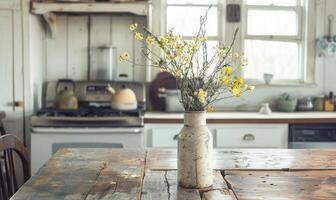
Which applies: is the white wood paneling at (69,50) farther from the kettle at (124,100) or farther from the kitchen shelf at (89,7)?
the kettle at (124,100)

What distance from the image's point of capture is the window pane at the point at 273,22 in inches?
148

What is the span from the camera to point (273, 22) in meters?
3.79

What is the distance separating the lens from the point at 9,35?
10.1ft

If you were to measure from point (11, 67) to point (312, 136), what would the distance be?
2.37 meters

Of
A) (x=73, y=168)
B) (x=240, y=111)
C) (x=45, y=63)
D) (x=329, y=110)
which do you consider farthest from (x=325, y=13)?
(x=73, y=168)

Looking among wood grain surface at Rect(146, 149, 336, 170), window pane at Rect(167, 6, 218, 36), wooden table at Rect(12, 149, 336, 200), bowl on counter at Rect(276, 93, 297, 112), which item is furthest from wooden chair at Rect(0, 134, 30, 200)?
bowl on counter at Rect(276, 93, 297, 112)

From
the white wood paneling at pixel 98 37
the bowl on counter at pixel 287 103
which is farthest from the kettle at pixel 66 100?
the bowl on counter at pixel 287 103

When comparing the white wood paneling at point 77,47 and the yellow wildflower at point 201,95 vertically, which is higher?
the white wood paneling at point 77,47

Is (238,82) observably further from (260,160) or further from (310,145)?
(310,145)

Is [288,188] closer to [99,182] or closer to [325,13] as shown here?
[99,182]

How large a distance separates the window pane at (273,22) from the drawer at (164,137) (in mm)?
1369

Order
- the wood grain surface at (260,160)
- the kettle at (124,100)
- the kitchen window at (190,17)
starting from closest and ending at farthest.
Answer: the wood grain surface at (260,160), the kettle at (124,100), the kitchen window at (190,17)

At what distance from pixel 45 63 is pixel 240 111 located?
5.94ft

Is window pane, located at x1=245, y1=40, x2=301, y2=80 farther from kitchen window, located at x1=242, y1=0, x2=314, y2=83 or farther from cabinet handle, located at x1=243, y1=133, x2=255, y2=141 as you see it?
cabinet handle, located at x1=243, y1=133, x2=255, y2=141
